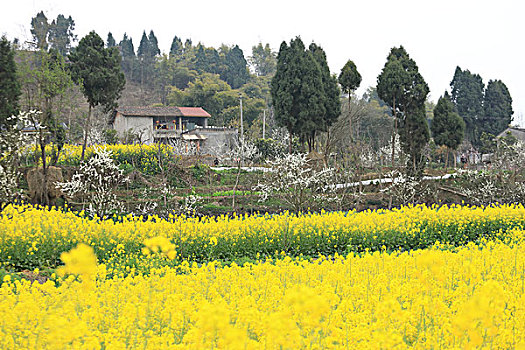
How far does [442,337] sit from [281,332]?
171 centimetres

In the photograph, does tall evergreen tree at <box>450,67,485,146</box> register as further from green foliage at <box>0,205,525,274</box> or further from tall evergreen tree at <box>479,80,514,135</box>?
green foliage at <box>0,205,525,274</box>

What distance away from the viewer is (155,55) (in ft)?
251

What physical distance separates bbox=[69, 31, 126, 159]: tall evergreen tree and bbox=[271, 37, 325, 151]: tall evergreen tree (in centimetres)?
683

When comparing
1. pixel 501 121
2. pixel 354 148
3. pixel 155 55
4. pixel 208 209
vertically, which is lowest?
pixel 208 209

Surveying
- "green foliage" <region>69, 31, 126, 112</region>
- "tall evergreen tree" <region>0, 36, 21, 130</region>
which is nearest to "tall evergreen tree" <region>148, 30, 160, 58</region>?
"green foliage" <region>69, 31, 126, 112</region>

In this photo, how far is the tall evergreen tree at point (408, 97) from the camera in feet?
60.6

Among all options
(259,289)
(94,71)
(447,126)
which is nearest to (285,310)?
(259,289)

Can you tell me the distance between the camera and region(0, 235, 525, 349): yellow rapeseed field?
253 cm

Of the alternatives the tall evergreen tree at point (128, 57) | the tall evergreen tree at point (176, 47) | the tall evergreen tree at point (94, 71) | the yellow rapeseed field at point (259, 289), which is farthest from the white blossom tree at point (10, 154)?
the tall evergreen tree at point (176, 47)

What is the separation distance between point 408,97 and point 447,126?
7262mm

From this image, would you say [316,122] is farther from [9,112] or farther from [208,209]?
[9,112]

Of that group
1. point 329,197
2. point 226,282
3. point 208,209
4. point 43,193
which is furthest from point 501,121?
point 226,282

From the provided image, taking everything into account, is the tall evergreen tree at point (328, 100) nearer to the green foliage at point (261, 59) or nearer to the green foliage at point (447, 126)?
the green foliage at point (447, 126)

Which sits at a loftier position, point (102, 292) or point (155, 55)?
point (155, 55)
